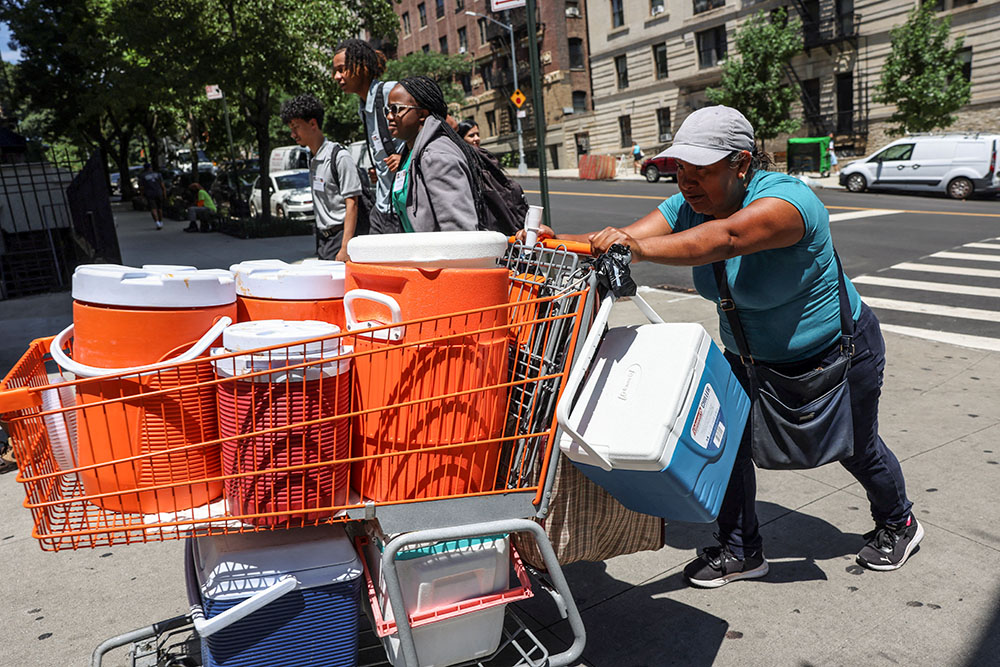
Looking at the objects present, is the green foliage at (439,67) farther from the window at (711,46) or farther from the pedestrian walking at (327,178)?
the pedestrian walking at (327,178)

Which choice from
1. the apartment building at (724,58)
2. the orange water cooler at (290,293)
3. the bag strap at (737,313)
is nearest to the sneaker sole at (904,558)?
the bag strap at (737,313)

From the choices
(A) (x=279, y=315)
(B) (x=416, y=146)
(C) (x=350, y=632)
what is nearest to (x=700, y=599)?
(C) (x=350, y=632)

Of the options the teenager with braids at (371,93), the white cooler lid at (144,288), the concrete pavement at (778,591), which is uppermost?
the teenager with braids at (371,93)

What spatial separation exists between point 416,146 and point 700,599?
7.31 ft

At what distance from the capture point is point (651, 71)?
4219 centimetres

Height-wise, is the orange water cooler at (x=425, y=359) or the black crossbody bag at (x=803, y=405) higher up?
the orange water cooler at (x=425, y=359)

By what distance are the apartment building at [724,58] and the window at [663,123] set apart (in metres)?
0.05

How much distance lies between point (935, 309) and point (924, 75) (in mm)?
21810

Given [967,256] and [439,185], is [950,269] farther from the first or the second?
[439,185]

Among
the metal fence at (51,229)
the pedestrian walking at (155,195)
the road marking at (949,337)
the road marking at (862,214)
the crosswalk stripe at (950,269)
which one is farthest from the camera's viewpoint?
the pedestrian walking at (155,195)

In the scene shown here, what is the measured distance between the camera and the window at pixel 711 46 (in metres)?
38.3

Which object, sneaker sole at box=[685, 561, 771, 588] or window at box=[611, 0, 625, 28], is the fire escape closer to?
window at box=[611, 0, 625, 28]

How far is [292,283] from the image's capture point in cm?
248

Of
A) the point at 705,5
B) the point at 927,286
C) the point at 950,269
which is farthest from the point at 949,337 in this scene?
the point at 705,5
